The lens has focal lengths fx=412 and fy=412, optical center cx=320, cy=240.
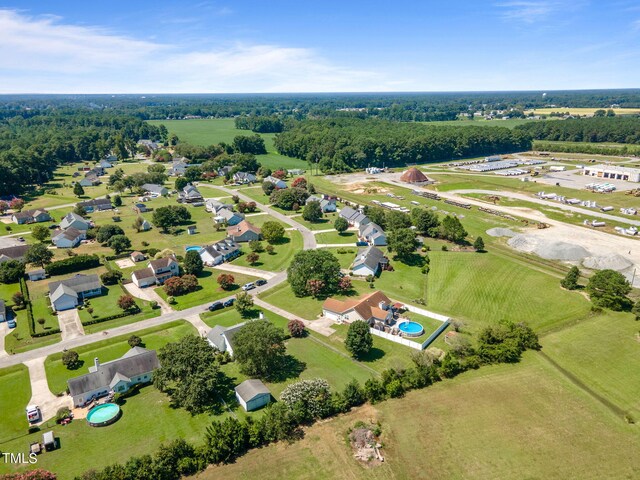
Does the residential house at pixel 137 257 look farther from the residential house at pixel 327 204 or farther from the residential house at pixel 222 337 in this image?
the residential house at pixel 327 204

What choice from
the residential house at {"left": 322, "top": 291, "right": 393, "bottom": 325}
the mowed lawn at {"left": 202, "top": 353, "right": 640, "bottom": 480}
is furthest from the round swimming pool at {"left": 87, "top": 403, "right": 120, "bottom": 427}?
the residential house at {"left": 322, "top": 291, "right": 393, "bottom": 325}

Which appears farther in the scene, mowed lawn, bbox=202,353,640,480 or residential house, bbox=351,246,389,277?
residential house, bbox=351,246,389,277

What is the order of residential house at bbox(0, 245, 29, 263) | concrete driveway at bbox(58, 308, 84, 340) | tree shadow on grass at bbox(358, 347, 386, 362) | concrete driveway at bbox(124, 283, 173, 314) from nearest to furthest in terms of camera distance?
1. tree shadow on grass at bbox(358, 347, 386, 362)
2. concrete driveway at bbox(58, 308, 84, 340)
3. concrete driveway at bbox(124, 283, 173, 314)
4. residential house at bbox(0, 245, 29, 263)

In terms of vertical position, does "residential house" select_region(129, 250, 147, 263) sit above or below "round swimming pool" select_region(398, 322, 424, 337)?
above

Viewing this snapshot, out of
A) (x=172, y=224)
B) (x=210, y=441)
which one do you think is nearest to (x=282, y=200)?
(x=172, y=224)

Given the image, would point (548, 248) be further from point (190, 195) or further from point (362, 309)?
point (190, 195)

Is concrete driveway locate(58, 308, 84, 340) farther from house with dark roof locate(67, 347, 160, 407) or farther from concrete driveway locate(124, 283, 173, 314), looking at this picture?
house with dark roof locate(67, 347, 160, 407)

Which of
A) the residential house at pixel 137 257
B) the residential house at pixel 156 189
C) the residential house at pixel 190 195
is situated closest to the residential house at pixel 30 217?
the residential house at pixel 156 189
